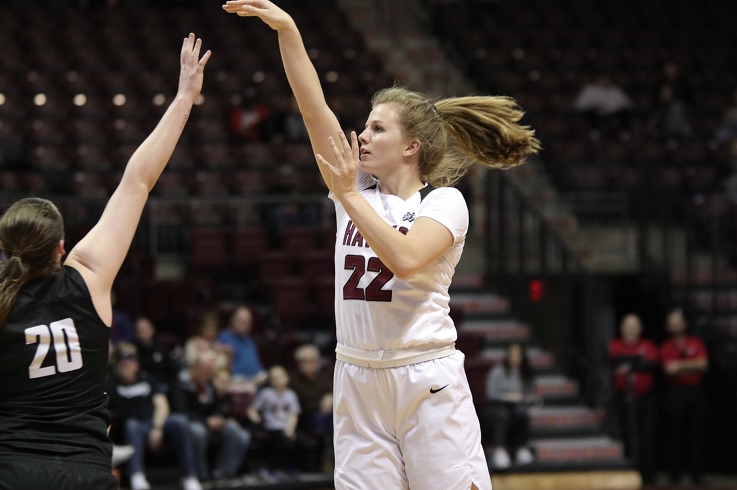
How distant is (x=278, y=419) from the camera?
9.41m

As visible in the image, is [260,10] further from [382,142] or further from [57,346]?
[57,346]

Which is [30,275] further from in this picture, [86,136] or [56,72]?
[56,72]

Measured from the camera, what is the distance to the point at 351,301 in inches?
151

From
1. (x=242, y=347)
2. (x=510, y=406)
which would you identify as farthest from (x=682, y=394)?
(x=242, y=347)

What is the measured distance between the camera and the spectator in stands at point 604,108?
13.8 metres

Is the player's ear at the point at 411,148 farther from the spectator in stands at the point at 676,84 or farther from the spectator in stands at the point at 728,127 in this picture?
the spectator in stands at the point at 676,84

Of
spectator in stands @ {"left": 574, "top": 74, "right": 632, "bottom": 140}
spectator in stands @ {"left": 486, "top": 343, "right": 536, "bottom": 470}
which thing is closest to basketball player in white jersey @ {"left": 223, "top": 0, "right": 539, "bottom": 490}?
spectator in stands @ {"left": 486, "top": 343, "right": 536, "bottom": 470}

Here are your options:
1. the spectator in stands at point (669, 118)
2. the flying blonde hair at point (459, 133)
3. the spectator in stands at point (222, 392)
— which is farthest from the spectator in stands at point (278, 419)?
the spectator in stands at point (669, 118)

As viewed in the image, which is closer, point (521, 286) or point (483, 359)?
point (483, 359)

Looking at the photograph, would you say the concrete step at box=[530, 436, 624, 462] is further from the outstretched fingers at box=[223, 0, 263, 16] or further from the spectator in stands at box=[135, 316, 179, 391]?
the outstretched fingers at box=[223, 0, 263, 16]

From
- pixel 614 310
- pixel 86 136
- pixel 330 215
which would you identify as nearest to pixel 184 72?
pixel 330 215

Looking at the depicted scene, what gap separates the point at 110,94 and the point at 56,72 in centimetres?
70

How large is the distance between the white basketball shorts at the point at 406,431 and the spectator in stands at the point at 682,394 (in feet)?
25.1

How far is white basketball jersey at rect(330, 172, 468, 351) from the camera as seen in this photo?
3779 millimetres
